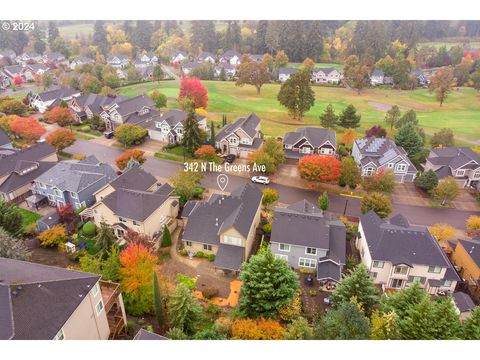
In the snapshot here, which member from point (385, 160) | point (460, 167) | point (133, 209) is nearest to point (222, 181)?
point (133, 209)

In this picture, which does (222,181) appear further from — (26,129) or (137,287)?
(26,129)

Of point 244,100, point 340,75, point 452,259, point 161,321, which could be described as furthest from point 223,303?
point 340,75

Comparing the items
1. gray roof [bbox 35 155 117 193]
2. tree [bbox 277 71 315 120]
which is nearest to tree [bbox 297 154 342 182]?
gray roof [bbox 35 155 117 193]

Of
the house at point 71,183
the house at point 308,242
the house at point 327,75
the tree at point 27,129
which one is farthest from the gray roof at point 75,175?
the house at point 327,75

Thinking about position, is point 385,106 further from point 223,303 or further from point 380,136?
point 223,303

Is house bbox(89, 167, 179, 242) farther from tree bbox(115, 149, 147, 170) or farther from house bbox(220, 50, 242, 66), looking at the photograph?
house bbox(220, 50, 242, 66)

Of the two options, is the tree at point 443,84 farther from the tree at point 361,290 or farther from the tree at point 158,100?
the tree at point 361,290
